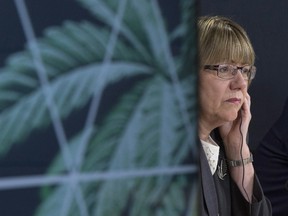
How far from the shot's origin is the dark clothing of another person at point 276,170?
2.00 metres

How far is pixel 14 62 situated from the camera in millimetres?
759

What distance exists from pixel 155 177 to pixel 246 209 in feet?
3.32

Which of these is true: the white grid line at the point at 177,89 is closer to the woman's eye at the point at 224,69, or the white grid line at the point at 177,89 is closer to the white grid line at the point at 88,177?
the white grid line at the point at 88,177

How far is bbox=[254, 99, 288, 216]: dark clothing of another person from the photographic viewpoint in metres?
2.00

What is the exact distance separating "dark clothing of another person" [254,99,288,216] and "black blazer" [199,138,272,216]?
223 millimetres

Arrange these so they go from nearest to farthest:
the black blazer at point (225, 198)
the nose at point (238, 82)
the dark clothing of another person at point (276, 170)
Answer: the black blazer at point (225, 198) < the nose at point (238, 82) < the dark clothing of another person at point (276, 170)

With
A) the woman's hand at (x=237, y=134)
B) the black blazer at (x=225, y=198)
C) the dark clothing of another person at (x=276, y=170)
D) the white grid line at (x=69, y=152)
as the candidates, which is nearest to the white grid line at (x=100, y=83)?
the white grid line at (x=69, y=152)

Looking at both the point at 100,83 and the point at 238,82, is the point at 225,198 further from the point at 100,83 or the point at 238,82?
the point at 100,83

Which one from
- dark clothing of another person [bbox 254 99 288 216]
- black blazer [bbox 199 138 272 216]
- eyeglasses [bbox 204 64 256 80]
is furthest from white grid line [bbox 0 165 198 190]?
dark clothing of another person [bbox 254 99 288 216]

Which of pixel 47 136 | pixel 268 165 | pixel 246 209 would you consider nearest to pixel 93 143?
pixel 47 136

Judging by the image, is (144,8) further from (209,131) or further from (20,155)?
(209,131)

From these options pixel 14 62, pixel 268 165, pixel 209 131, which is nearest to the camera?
pixel 14 62

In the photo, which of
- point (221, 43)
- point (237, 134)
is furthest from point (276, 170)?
point (221, 43)

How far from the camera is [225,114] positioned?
174cm
